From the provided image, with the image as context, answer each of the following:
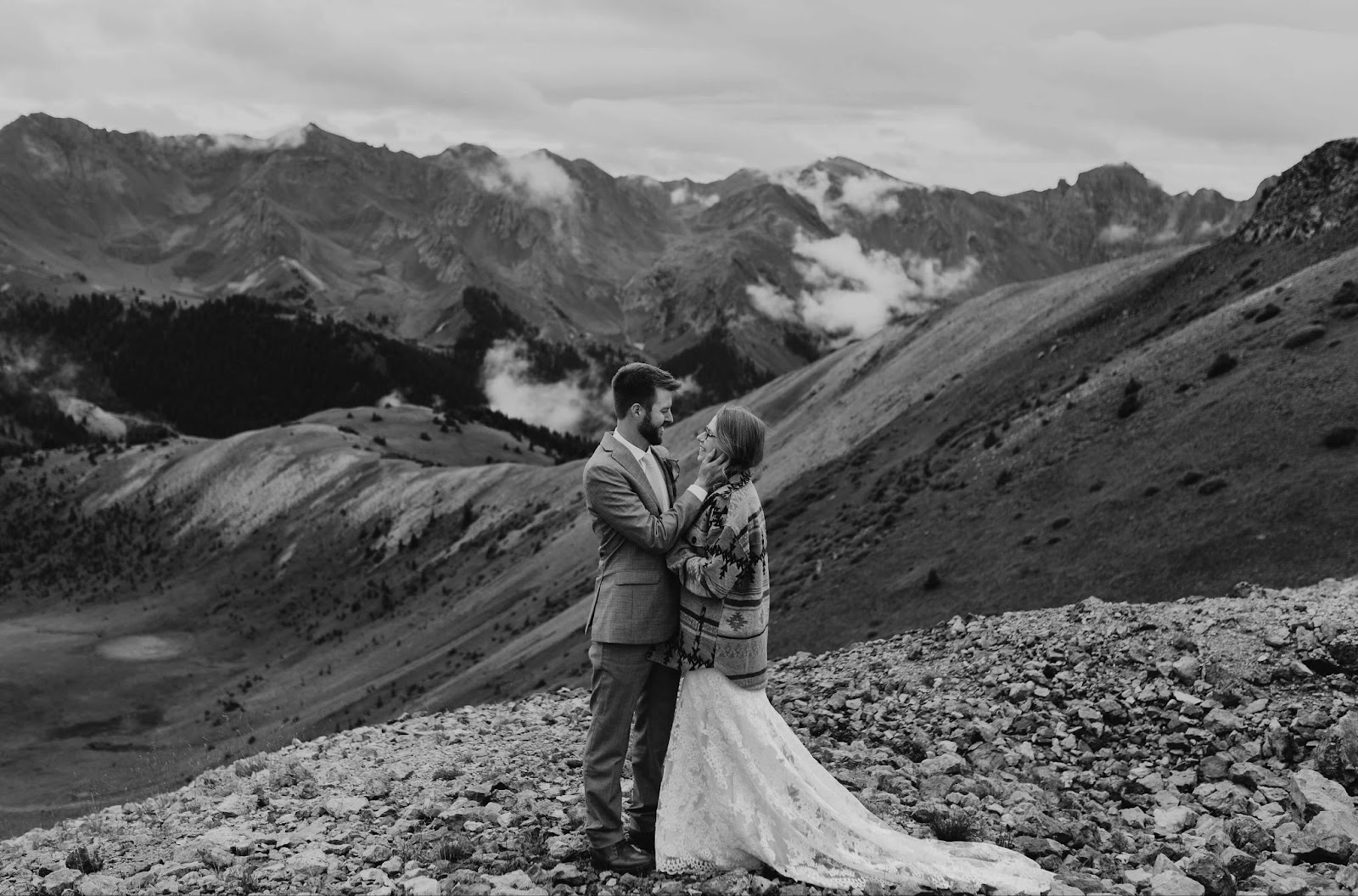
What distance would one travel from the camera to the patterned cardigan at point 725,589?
10.4 metres

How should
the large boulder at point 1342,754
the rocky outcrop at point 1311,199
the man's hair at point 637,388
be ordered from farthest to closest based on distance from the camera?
the rocky outcrop at point 1311,199, the large boulder at point 1342,754, the man's hair at point 637,388

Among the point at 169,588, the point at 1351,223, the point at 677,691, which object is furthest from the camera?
the point at 169,588

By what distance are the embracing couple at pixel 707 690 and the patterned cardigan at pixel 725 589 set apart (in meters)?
0.02

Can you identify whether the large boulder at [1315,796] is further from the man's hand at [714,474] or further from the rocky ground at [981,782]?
the man's hand at [714,474]

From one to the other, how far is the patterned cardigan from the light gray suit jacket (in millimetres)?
194

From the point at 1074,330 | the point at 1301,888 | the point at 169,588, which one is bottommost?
the point at 169,588

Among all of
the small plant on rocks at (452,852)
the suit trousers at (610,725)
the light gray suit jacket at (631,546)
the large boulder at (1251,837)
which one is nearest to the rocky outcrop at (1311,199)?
the large boulder at (1251,837)

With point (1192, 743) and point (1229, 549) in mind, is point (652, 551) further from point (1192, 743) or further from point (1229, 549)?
point (1229, 549)

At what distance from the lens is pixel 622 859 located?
10.9m

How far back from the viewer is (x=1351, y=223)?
61062 millimetres

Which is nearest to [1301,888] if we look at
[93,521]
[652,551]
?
[652,551]

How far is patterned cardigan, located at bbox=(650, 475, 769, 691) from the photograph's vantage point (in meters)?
10.4

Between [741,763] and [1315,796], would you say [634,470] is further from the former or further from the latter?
[1315,796]

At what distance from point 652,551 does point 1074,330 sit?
73964 mm
